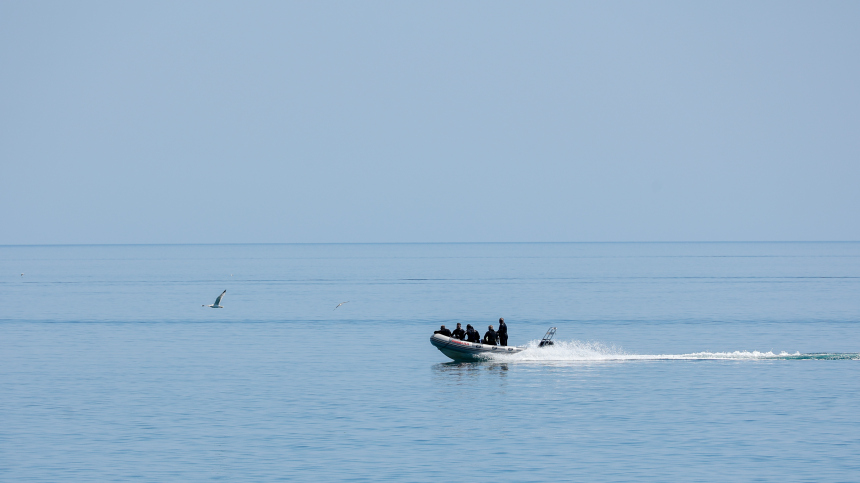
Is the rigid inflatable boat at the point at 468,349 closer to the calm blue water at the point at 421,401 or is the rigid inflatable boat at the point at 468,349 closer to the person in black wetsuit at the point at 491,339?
the person in black wetsuit at the point at 491,339

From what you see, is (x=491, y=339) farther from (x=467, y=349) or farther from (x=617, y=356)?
(x=617, y=356)

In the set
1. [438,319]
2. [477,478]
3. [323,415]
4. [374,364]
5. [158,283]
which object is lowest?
[477,478]

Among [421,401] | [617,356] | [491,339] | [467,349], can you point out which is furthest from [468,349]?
[421,401]

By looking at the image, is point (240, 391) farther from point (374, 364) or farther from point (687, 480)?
point (687, 480)

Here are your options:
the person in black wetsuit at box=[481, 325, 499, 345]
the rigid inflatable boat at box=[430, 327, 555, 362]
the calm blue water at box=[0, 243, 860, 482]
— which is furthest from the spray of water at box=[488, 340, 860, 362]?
the person in black wetsuit at box=[481, 325, 499, 345]

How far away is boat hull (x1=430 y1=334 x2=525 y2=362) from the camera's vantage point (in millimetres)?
49906

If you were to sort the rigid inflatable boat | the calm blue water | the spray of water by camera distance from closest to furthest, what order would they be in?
1. the calm blue water
2. the rigid inflatable boat
3. the spray of water

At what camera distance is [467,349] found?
5003 cm

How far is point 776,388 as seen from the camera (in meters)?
41.1

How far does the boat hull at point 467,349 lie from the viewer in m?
49.9

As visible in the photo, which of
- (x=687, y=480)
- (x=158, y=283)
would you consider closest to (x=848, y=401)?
(x=687, y=480)

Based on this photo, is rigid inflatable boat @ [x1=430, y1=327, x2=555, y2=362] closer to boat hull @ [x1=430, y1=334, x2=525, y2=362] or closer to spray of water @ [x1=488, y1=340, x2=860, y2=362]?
boat hull @ [x1=430, y1=334, x2=525, y2=362]

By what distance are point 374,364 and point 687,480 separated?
27.1 metres

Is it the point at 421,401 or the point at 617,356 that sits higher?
the point at 617,356
